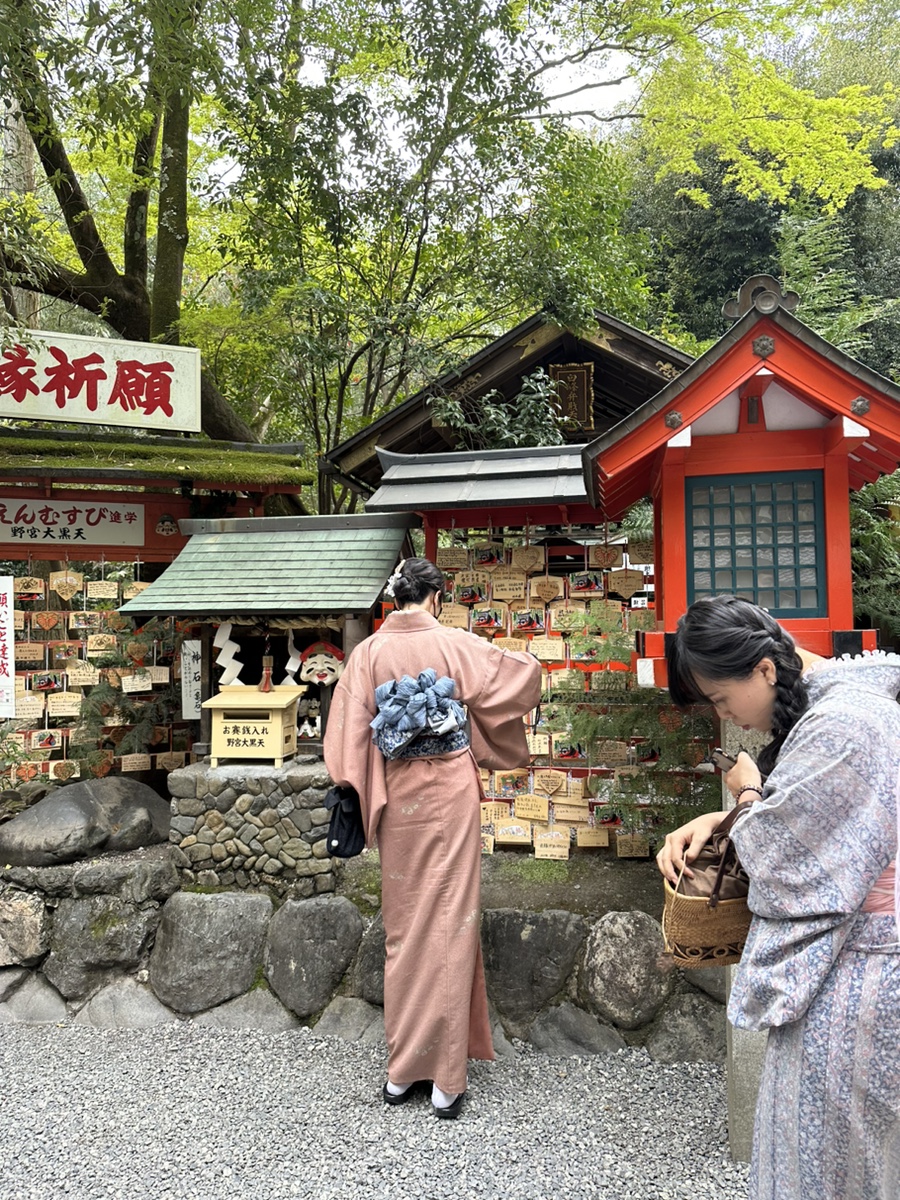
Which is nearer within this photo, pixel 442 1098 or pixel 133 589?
pixel 442 1098

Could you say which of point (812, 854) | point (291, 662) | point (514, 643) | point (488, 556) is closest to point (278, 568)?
point (291, 662)

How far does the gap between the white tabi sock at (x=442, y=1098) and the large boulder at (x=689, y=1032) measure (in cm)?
121

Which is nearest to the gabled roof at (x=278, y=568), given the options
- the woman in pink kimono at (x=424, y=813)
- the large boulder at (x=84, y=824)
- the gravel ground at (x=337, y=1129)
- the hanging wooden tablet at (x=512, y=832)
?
the woman in pink kimono at (x=424, y=813)

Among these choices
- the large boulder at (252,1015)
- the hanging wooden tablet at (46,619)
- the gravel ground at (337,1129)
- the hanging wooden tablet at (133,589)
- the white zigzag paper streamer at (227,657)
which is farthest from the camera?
the hanging wooden tablet at (133,589)

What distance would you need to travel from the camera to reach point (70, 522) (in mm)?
7074

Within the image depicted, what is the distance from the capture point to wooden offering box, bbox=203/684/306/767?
5.55 meters

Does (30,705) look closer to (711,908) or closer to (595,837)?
(595,837)

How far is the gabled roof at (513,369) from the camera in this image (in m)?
7.34

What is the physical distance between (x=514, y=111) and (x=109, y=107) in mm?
3927

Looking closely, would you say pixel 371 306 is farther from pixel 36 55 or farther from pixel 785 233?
pixel 785 233

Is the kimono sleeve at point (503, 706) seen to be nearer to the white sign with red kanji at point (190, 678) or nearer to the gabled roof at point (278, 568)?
the gabled roof at point (278, 568)

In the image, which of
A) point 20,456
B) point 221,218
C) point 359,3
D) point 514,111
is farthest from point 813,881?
point 221,218

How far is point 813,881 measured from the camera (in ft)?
5.98

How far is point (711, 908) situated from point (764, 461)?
7.85 ft
